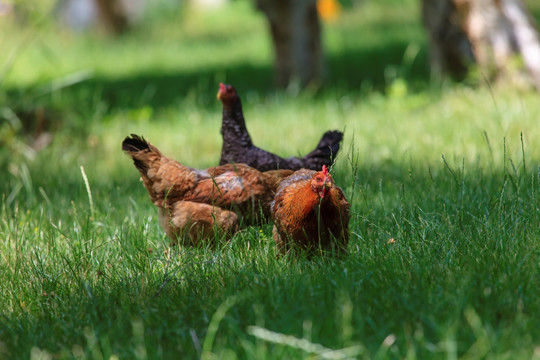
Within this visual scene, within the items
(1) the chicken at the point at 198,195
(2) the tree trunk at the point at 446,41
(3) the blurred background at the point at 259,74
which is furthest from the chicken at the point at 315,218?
(2) the tree trunk at the point at 446,41

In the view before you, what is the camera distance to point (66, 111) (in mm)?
6934

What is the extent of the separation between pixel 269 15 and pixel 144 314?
19.6ft

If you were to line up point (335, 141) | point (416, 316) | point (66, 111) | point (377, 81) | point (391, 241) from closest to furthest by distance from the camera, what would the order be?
point (416, 316), point (391, 241), point (335, 141), point (66, 111), point (377, 81)

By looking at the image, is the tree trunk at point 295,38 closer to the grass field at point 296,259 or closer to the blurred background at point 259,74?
the blurred background at point 259,74

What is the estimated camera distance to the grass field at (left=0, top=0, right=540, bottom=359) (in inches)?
89.7

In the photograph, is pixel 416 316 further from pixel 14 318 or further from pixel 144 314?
pixel 14 318

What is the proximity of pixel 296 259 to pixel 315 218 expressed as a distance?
210 millimetres

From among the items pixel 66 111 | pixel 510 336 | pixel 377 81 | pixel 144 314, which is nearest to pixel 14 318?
pixel 144 314

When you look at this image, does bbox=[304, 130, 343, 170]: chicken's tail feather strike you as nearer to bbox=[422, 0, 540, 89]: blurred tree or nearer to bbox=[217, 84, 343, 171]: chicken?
bbox=[217, 84, 343, 171]: chicken

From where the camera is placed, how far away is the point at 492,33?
6.63 meters

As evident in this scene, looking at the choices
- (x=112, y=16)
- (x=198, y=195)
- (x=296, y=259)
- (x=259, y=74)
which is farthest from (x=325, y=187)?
(x=112, y=16)

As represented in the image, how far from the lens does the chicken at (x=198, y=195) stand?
337 cm

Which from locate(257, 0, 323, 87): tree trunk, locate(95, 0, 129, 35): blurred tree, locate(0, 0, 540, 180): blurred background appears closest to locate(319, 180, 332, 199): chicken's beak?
locate(0, 0, 540, 180): blurred background

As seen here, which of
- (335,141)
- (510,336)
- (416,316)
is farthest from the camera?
(335,141)
